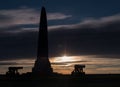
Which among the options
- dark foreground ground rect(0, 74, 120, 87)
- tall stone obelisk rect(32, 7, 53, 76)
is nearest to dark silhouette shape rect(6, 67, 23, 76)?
tall stone obelisk rect(32, 7, 53, 76)

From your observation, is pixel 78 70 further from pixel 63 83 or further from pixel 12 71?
pixel 63 83

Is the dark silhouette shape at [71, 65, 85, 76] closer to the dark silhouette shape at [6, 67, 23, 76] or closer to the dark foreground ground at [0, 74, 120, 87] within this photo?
the dark silhouette shape at [6, 67, 23, 76]

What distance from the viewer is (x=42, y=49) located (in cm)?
9638

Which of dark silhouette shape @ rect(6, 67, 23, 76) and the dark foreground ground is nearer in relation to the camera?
the dark foreground ground

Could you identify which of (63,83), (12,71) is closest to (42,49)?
(12,71)

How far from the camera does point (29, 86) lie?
2212 inches

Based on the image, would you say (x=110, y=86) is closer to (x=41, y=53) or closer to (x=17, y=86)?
(x=17, y=86)

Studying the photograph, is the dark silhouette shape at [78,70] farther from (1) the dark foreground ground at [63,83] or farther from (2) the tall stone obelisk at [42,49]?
(1) the dark foreground ground at [63,83]

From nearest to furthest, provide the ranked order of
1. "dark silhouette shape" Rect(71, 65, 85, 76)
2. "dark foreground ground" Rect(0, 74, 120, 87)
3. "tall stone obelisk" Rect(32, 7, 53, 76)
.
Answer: "dark foreground ground" Rect(0, 74, 120, 87)
"tall stone obelisk" Rect(32, 7, 53, 76)
"dark silhouette shape" Rect(71, 65, 85, 76)

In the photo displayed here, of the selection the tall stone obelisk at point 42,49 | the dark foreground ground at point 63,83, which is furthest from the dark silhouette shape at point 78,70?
the dark foreground ground at point 63,83

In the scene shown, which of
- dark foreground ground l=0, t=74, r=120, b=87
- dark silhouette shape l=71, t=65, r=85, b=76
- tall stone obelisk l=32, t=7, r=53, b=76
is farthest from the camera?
dark silhouette shape l=71, t=65, r=85, b=76

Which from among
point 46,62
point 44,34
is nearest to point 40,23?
point 44,34

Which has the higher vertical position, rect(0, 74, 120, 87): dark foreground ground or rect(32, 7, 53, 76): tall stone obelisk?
rect(32, 7, 53, 76): tall stone obelisk

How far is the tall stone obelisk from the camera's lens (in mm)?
96000
